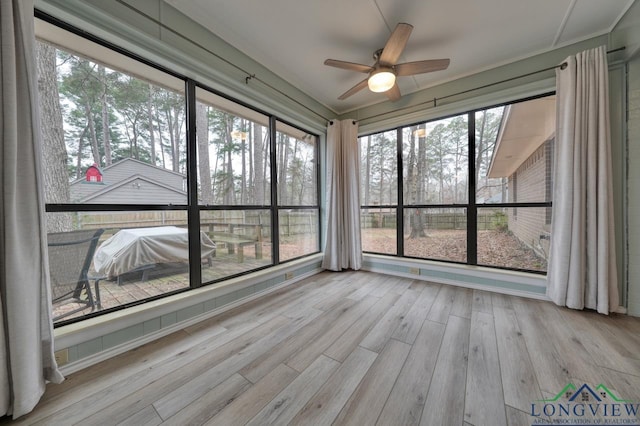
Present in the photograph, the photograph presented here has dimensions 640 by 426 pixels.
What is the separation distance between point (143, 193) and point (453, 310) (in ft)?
9.82

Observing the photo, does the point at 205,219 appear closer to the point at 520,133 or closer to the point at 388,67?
the point at 388,67

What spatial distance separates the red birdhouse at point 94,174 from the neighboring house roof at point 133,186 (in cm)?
2

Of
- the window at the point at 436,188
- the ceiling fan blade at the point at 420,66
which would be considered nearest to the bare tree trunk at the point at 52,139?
the ceiling fan blade at the point at 420,66

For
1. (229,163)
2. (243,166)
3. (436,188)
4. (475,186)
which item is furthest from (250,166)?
(475,186)

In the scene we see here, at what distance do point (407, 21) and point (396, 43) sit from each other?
0.40 metres

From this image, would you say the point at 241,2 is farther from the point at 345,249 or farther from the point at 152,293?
the point at 345,249

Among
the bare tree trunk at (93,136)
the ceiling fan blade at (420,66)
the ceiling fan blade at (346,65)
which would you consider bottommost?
the bare tree trunk at (93,136)

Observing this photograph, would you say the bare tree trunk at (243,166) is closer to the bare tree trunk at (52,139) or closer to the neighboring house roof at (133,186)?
the neighboring house roof at (133,186)

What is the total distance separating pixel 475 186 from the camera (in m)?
2.79

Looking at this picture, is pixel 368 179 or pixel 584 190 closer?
pixel 584 190

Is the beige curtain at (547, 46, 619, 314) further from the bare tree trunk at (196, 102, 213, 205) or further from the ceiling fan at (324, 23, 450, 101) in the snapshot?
the bare tree trunk at (196, 102, 213, 205)

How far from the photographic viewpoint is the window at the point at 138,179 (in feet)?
4.75

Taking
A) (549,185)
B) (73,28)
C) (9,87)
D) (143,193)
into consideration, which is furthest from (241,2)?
(549,185)

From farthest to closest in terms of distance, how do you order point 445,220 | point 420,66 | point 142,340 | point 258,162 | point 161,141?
point 445,220
point 258,162
point 420,66
point 161,141
point 142,340
